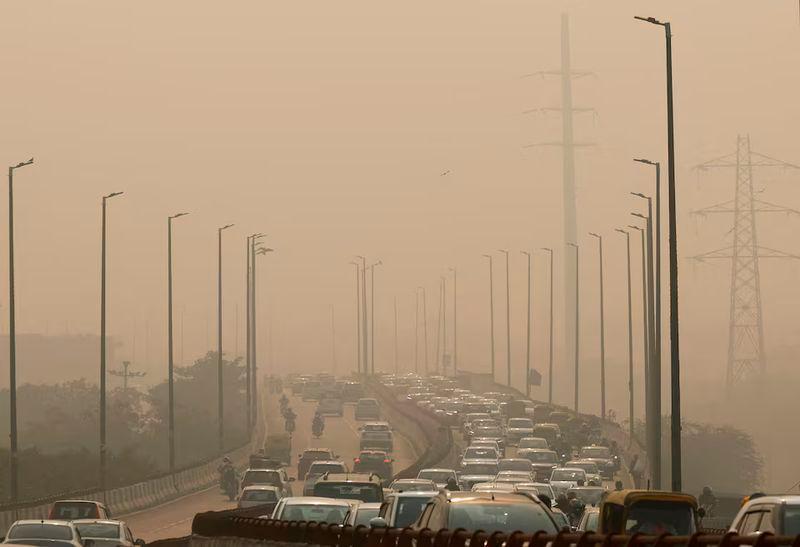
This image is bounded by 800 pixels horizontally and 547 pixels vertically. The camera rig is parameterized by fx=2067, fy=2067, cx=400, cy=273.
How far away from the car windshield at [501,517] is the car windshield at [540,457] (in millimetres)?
59418

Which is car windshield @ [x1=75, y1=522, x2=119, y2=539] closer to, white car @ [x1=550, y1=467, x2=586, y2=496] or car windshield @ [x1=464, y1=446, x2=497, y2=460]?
white car @ [x1=550, y1=467, x2=586, y2=496]

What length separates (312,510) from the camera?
34.7 metres

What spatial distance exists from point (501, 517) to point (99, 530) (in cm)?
1573

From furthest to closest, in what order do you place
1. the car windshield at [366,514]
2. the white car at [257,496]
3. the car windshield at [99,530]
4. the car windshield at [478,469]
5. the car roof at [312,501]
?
the car windshield at [478,469] < the white car at [257,496] < the car windshield at [99,530] < the car roof at [312,501] < the car windshield at [366,514]

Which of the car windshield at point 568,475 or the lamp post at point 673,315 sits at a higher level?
the lamp post at point 673,315

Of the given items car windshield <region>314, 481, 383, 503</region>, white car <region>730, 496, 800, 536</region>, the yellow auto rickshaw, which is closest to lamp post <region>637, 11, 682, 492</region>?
car windshield <region>314, 481, 383, 503</region>

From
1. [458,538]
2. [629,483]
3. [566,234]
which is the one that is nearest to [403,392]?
[566,234]

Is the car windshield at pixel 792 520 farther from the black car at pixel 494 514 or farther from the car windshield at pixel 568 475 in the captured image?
the car windshield at pixel 568 475

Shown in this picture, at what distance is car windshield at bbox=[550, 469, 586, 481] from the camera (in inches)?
2758

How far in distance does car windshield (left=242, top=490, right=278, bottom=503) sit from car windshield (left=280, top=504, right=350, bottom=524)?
25898 mm

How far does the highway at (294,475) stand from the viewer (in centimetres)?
6363

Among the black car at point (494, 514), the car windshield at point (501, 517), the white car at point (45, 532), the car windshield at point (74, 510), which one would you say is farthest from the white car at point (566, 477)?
the car windshield at point (501, 517)

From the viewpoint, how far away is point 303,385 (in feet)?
608

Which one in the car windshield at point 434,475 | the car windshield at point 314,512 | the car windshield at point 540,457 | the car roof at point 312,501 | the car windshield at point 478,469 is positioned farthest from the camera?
the car windshield at point 540,457
